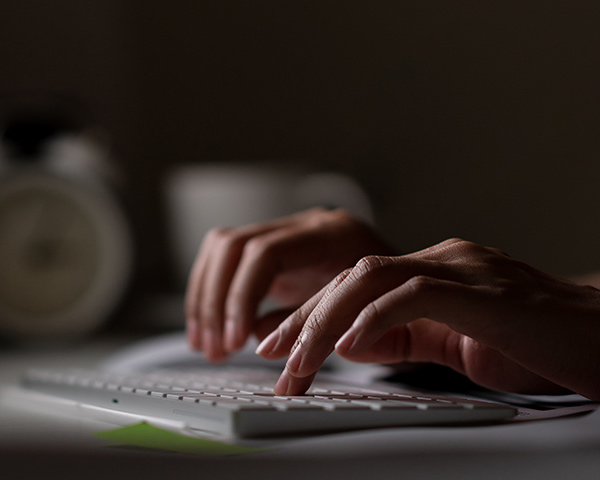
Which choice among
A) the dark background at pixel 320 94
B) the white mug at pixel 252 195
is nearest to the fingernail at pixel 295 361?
the white mug at pixel 252 195

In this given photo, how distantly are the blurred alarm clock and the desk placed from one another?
2.51 ft

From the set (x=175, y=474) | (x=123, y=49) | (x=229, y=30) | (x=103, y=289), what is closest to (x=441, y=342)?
(x=175, y=474)

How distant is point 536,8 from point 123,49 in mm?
909

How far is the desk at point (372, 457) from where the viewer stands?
0.25m

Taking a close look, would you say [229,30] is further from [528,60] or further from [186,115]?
[528,60]

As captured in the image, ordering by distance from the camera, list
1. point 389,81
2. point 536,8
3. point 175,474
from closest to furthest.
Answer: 1. point 175,474
2. point 536,8
3. point 389,81

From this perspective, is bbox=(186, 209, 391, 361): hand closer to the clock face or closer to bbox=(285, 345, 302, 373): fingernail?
bbox=(285, 345, 302, 373): fingernail

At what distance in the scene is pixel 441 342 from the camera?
1.44 ft

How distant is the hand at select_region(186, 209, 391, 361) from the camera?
1.92ft

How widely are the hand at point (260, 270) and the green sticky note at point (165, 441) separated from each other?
267 mm

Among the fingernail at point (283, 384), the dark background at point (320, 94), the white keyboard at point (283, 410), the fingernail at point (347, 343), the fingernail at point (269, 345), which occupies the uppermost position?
the dark background at point (320, 94)

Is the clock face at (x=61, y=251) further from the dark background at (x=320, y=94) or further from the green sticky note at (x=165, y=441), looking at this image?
the green sticky note at (x=165, y=441)

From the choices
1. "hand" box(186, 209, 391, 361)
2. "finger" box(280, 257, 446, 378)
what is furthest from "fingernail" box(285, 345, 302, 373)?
"hand" box(186, 209, 391, 361)

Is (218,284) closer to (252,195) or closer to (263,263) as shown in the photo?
(263,263)
